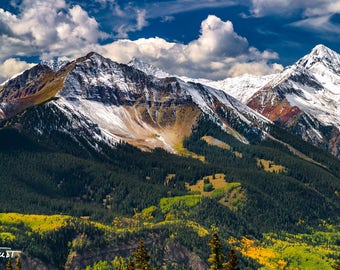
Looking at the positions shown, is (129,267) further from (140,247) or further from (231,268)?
(231,268)

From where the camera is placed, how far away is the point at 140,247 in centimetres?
9881

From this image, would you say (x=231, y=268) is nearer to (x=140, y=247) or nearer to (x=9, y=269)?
(x=140, y=247)

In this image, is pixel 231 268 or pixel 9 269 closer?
pixel 231 268

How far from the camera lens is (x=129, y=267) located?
100125mm

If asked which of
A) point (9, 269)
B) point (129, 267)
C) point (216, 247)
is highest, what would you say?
point (216, 247)

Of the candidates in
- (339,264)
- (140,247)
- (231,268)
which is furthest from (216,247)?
(339,264)

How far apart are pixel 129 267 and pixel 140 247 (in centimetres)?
412

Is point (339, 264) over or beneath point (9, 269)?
over

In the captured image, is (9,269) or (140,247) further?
(9,269)

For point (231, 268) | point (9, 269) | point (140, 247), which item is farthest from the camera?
point (9, 269)

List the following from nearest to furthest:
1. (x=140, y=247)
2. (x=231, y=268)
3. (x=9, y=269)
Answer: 1. (x=231, y=268)
2. (x=140, y=247)
3. (x=9, y=269)

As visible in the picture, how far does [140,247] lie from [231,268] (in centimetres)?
1548

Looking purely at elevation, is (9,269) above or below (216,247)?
below

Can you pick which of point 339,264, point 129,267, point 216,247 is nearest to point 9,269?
point 129,267
